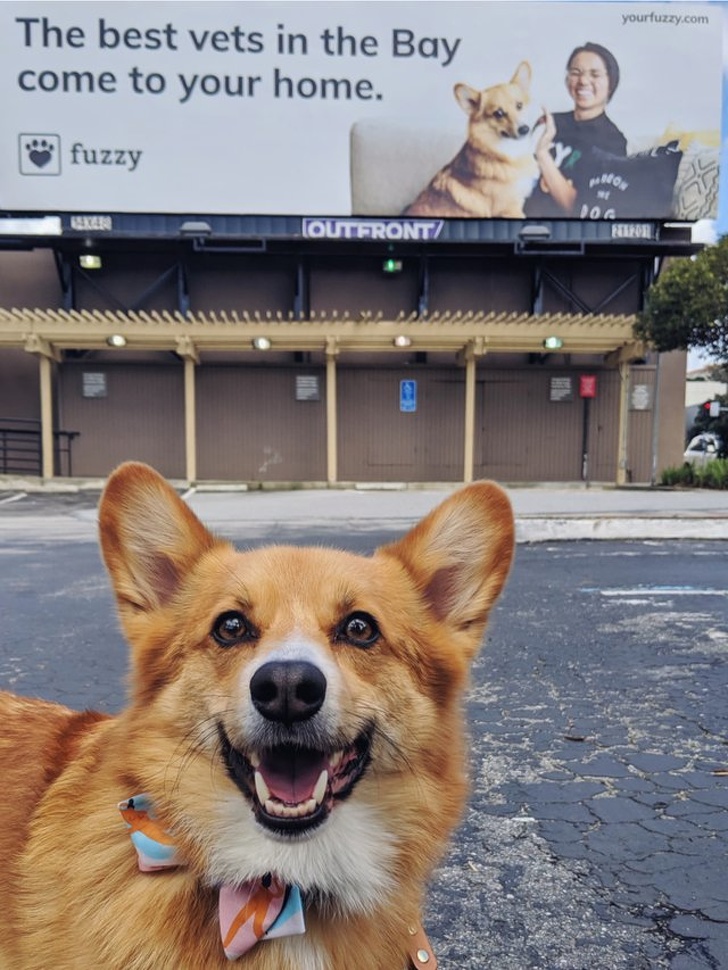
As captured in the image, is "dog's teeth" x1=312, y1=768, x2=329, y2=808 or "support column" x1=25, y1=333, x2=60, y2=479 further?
"support column" x1=25, y1=333, x2=60, y2=479

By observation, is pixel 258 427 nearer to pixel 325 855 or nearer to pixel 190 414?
pixel 190 414

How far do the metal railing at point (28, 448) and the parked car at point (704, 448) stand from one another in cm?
2114

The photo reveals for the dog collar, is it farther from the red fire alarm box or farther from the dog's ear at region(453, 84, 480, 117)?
the dog's ear at region(453, 84, 480, 117)

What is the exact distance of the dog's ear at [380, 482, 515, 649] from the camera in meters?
2.04

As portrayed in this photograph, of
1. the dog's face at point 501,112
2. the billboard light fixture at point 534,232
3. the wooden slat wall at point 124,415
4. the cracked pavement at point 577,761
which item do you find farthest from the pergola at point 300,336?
the cracked pavement at point 577,761

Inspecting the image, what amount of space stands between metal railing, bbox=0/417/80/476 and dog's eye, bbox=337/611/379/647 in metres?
23.1

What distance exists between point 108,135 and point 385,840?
2691cm

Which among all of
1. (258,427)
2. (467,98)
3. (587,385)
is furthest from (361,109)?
(587,385)

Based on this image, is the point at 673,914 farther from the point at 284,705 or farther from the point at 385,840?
the point at 284,705

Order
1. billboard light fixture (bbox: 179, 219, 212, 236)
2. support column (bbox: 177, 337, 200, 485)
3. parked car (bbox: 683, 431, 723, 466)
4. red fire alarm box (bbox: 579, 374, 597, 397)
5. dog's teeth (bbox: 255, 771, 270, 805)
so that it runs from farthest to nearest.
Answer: parked car (bbox: 683, 431, 723, 466)
red fire alarm box (bbox: 579, 374, 597, 397)
billboard light fixture (bbox: 179, 219, 212, 236)
support column (bbox: 177, 337, 200, 485)
dog's teeth (bbox: 255, 771, 270, 805)

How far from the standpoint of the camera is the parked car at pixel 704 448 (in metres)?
24.9

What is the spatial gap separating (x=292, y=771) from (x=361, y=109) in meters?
26.5

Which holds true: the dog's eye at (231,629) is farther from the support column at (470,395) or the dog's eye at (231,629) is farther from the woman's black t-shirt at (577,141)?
the woman's black t-shirt at (577,141)

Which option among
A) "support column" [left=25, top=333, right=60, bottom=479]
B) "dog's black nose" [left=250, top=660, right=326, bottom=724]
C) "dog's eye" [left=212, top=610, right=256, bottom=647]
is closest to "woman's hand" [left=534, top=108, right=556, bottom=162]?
"support column" [left=25, top=333, right=60, bottom=479]
